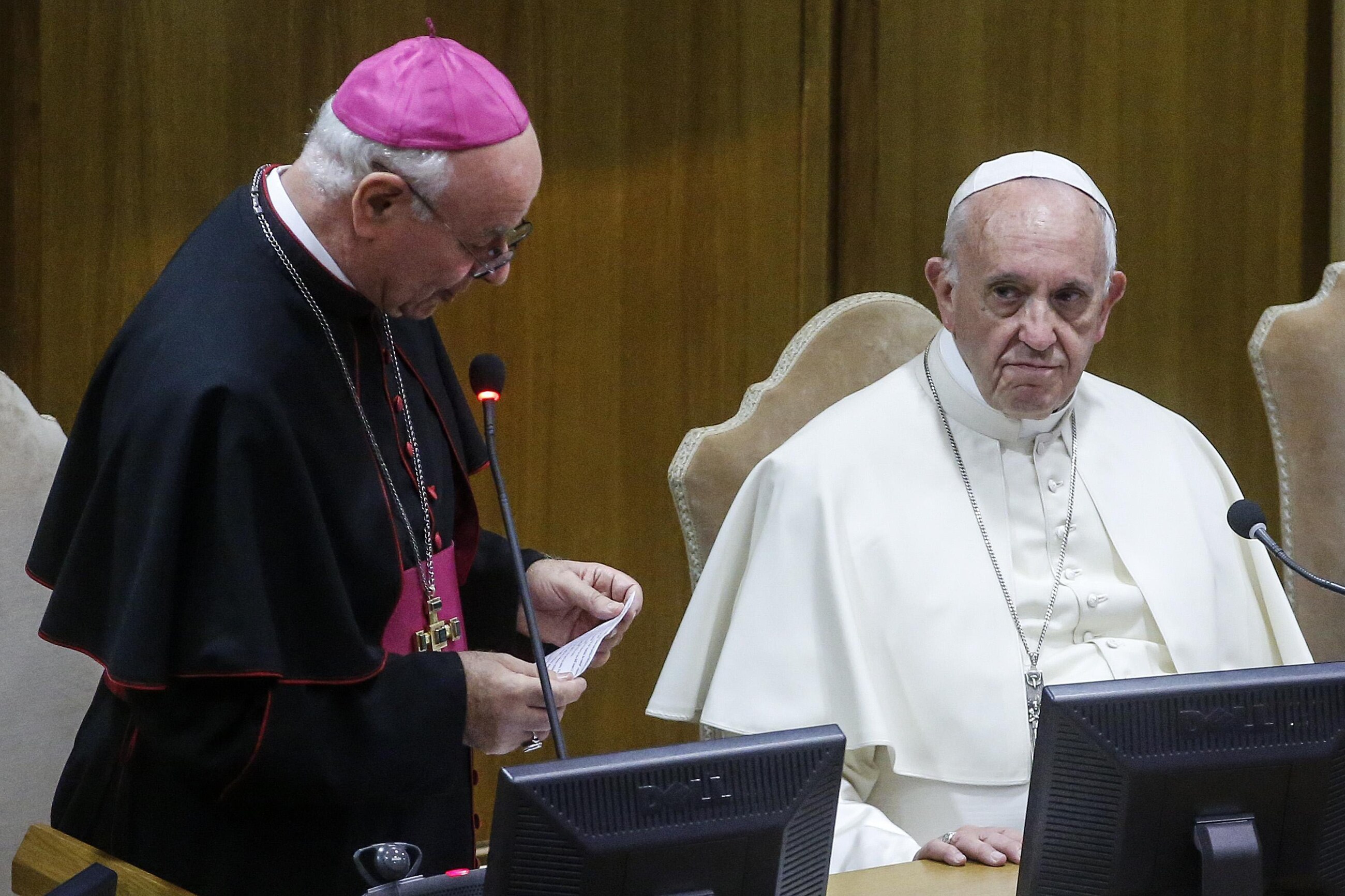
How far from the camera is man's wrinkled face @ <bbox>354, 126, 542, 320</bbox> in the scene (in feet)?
6.86

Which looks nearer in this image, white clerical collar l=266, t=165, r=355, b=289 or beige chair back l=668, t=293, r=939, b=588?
white clerical collar l=266, t=165, r=355, b=289

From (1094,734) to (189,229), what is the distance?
8.47 ft

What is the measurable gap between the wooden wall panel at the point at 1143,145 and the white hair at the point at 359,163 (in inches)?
102

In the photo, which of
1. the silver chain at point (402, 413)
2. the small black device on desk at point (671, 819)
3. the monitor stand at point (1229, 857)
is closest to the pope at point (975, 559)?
the silver chain at point (402, 413)

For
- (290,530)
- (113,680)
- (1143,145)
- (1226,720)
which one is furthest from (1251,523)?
(1143,145)

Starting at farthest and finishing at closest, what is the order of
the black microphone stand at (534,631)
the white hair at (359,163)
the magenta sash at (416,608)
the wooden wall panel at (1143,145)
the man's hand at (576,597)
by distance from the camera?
the wooden wall panel at (1143,145) < the man's hand at (576,597) < the magenta sash at (416,608) < the white hair at (359,163) < the black microphone stand at (534,631)

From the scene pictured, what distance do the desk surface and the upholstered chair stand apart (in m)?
1.37

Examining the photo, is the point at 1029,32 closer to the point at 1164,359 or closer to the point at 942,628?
the point at 1164,359

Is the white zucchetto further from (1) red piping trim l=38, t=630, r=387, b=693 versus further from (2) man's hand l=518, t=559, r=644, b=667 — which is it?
(1) red piping trim l=38, t=630, r=387, b=693

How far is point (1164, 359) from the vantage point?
486 cm

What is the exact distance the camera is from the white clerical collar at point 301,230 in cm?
220

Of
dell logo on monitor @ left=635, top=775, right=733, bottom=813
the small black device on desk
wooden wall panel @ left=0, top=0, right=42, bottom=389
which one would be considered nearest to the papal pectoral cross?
the small black device on desk

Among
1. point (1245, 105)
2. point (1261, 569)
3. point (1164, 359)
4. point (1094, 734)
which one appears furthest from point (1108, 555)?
point (1245, 105)

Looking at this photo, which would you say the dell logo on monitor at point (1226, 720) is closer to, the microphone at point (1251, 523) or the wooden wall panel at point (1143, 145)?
the microphone at point (1251, 523)
